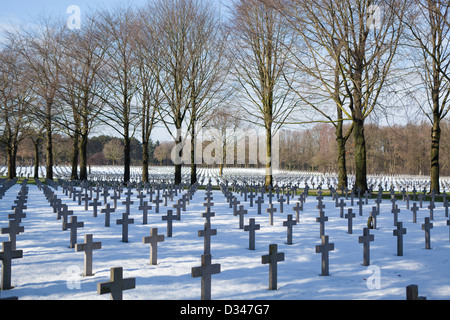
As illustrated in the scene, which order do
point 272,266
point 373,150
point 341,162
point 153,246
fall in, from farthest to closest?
point 373,150 → point 341,162 → point 153,246 → point 272,266

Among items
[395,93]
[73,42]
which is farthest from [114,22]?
[395,93]

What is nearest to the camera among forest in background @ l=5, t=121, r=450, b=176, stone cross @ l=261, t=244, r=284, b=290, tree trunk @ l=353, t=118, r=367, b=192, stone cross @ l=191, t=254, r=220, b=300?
stone cross @ l=191, t=254, r=220, b=300

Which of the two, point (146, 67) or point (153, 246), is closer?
point (153, 246)

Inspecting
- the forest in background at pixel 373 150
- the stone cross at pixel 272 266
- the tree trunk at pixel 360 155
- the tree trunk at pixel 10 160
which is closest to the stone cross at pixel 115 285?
the stone cross at pixel 272 266

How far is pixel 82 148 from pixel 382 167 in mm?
58001

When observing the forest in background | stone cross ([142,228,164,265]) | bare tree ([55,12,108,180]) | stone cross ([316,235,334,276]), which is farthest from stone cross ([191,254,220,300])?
the forest in background

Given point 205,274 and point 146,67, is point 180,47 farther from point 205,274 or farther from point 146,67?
point 205,274

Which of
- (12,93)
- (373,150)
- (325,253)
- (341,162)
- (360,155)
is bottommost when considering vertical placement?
(325,253)

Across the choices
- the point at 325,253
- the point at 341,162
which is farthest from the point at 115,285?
the point at 341,162

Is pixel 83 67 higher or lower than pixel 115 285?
higher

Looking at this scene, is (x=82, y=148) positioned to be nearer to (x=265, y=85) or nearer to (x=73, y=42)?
(x=73, y=42)

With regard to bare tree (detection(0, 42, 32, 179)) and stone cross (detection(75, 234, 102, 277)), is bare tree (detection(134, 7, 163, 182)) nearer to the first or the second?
bare tree (detection(0, 42, 32, 179))

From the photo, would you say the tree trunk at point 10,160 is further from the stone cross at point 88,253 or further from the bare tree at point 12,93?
the stone cross at point 88,253
